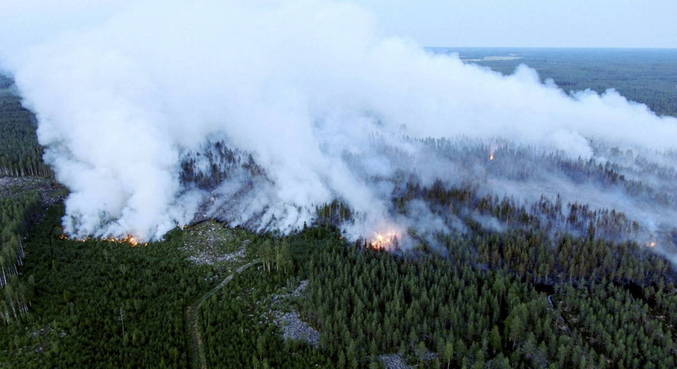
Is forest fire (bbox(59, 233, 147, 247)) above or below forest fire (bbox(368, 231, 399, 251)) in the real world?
above

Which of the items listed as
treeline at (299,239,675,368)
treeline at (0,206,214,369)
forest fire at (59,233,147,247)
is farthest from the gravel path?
forest fire at (59,233,147,247)

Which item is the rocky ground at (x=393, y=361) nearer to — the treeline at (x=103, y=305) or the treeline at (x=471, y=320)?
the treeline at (x=471, y=320)

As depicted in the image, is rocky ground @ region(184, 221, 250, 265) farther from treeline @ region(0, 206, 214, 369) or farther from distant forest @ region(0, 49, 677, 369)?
treeline @ region(0, 206, 214, 369)

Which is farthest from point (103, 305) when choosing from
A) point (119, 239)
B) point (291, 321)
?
point (291, 321)

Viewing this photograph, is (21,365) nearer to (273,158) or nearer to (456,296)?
(456,296)

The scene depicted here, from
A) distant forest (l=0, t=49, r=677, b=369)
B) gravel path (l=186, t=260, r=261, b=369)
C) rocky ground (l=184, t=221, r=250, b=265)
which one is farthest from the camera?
rocky ground (l=184, t=221, r=250, b=265)

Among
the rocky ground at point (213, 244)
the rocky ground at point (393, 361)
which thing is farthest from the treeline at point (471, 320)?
the rocky ground at point (213, 244)

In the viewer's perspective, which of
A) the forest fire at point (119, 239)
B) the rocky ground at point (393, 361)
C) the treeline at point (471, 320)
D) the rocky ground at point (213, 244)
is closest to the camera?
the rocky ground at point (393, 361)

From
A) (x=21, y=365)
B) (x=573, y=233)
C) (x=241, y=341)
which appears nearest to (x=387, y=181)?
(x=573, y=233)
